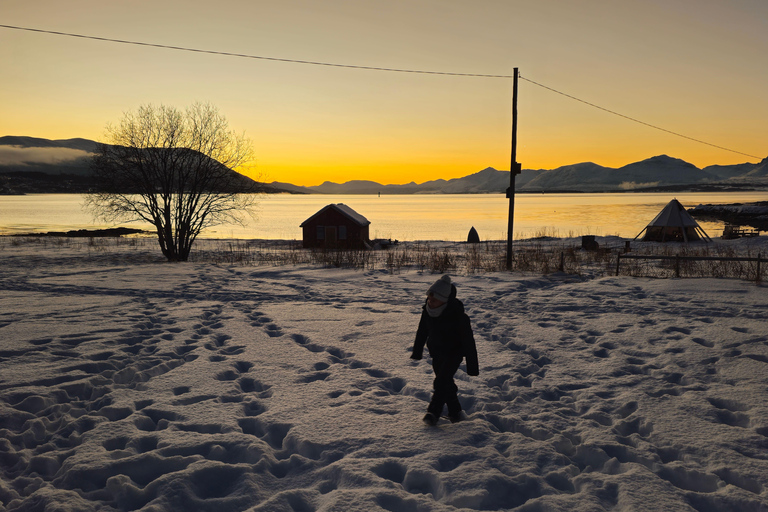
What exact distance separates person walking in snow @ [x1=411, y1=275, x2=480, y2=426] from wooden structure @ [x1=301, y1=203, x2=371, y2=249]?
30388mm

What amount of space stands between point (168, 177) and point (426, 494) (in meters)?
21.2

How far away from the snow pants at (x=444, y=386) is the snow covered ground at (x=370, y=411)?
0.22m

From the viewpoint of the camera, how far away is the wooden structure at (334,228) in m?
35.7

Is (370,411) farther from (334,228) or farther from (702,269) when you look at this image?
(334,228)

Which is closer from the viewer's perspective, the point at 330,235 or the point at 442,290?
the point at 442,290

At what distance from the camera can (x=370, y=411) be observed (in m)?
5.14

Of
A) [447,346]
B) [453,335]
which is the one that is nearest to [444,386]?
[447,346]

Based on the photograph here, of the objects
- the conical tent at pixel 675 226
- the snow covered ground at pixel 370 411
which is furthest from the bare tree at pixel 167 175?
the conical tent at pixel 675 226

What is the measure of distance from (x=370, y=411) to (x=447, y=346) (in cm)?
120

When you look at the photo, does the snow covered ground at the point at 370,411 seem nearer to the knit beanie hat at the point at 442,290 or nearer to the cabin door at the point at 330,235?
the knit beanie hat at the point at 442,290

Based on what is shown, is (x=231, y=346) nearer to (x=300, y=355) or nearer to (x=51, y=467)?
(x=300, y=355)

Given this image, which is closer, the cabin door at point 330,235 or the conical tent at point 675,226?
the conical tent at point 675,226

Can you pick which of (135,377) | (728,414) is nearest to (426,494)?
(728,414)

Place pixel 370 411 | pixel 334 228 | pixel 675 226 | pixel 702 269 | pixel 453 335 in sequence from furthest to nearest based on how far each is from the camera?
1. pixel 334 228
2. pixel 675 226
3. pixel 702 269
4. pixel 370 411
5. pixel 453 335
